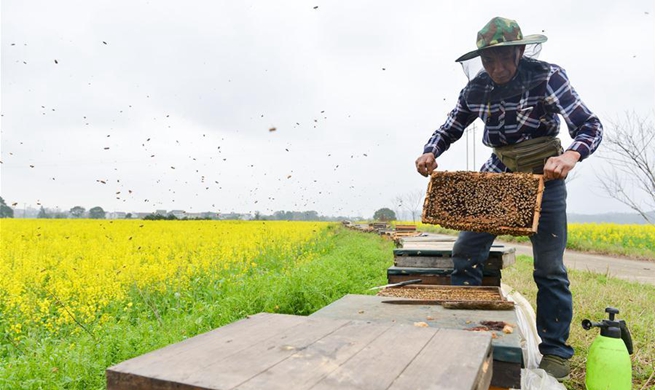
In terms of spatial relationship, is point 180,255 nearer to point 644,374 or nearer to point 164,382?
point 644,374

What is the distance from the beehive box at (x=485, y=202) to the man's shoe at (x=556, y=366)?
0.92m

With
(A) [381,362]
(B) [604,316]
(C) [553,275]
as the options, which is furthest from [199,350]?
(B) [604,316]

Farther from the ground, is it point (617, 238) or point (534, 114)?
point (534, 114)

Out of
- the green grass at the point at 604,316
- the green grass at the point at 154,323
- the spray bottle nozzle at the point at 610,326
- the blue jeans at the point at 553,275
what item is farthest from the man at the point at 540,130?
the green grass at the point at 154,323

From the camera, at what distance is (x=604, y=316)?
4.57m

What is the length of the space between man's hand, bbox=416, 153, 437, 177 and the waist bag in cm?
49

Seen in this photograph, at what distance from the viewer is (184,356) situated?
1.24 meters

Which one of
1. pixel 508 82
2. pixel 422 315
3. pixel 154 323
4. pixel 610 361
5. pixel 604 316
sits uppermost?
pixel 508 82

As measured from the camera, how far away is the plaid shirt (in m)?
2.91

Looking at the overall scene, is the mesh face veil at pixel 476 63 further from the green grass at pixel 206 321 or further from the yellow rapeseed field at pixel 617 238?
the yellow rapeseed field at pixel 617 238

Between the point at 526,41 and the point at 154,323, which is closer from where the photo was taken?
the point at 526,41

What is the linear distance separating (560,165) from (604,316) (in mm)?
2743

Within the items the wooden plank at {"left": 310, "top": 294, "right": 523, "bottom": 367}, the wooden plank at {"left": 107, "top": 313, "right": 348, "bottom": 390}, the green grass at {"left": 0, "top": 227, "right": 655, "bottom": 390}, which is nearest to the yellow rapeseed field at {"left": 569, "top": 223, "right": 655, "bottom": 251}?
the green grass at {"left": 0, "top": 227, "right": 655, "bottom": 390}

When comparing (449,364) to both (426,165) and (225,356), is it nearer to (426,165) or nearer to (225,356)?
(225,356)
